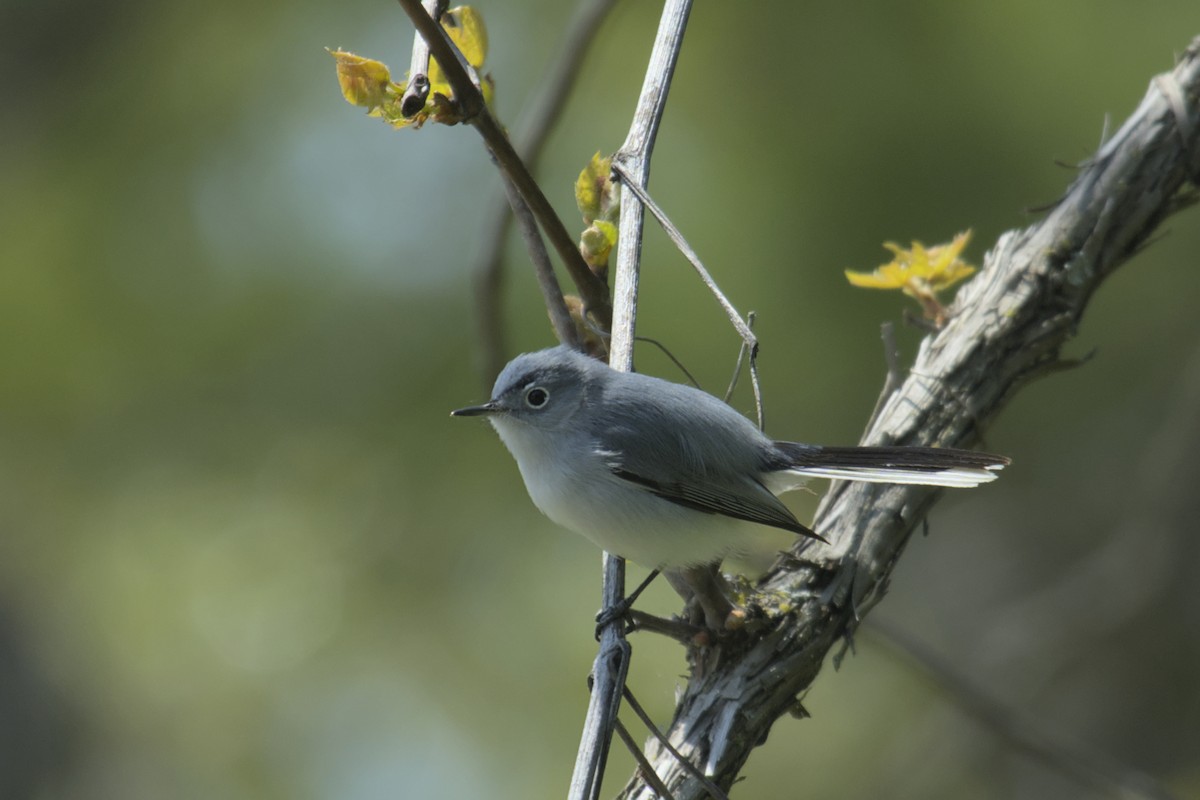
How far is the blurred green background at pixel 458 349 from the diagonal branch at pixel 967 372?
0.67 m

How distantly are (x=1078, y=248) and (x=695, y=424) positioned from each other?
100 cm

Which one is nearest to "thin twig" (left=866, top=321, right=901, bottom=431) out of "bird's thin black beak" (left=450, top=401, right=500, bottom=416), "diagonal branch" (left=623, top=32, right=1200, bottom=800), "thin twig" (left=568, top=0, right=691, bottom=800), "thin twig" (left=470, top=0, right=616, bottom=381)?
"diagonal branch" (left=623, top=32, right=1200, bottom=800)

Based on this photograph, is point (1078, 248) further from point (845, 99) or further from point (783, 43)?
point (783, 43)

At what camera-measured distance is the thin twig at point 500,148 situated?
1582 mm

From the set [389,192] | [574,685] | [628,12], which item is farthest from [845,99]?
[574,685]

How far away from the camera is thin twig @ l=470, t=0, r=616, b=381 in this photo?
8.77 feet

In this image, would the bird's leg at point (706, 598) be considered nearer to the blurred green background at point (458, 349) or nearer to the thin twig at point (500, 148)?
the thin twig at point (500, 148)

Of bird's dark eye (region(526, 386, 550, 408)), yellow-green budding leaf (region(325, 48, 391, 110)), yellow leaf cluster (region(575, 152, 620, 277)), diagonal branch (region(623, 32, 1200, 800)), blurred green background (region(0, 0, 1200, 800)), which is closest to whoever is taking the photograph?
yellow-green budding leaf (region(325, 48, 391, 110))

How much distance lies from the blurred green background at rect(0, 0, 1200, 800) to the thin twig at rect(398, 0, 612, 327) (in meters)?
1.16

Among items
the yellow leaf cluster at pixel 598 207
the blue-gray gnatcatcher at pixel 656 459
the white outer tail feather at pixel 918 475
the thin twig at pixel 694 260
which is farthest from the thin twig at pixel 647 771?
the yellow leaf cluster at pixel 598 207

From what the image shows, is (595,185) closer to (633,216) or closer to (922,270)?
(633,216)

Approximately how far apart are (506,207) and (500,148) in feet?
2.82

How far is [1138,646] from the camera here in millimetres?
4199

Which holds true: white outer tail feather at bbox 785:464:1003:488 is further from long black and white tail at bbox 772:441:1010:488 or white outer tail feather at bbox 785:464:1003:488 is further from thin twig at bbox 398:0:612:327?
thin twig at bbox 398:0:612:327
